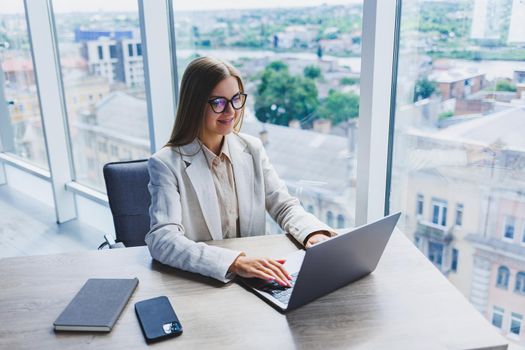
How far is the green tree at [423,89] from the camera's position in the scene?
2.15 metres

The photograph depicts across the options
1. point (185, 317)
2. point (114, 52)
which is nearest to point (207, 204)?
point (185, 317)

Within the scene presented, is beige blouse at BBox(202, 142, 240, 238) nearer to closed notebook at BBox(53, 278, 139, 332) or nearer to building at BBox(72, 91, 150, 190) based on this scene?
closed notebook at BBox(53, 278, 139, 332)

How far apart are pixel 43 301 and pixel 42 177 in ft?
11.9

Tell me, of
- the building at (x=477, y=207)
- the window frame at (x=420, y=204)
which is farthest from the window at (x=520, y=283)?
the window frame at (x=420, y=204)

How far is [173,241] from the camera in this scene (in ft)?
5.30

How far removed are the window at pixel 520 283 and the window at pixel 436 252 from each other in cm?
34

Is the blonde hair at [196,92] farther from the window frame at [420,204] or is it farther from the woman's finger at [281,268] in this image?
the window frame at [420,204]

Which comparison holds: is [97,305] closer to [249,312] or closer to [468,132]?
[249,312]

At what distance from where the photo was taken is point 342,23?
2.38m

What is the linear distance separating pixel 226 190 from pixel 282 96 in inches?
39.2

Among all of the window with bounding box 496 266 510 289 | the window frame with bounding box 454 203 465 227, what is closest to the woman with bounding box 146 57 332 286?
the window frame with bounding box 454 203 465 227

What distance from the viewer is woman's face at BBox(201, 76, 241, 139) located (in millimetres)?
1773

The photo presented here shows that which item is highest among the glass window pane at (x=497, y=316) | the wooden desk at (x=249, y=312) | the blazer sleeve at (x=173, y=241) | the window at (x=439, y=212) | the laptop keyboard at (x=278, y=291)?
the blazer sleeve at (x=173, y=241)

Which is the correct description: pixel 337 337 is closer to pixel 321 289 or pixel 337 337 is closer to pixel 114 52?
pixel 321 289
